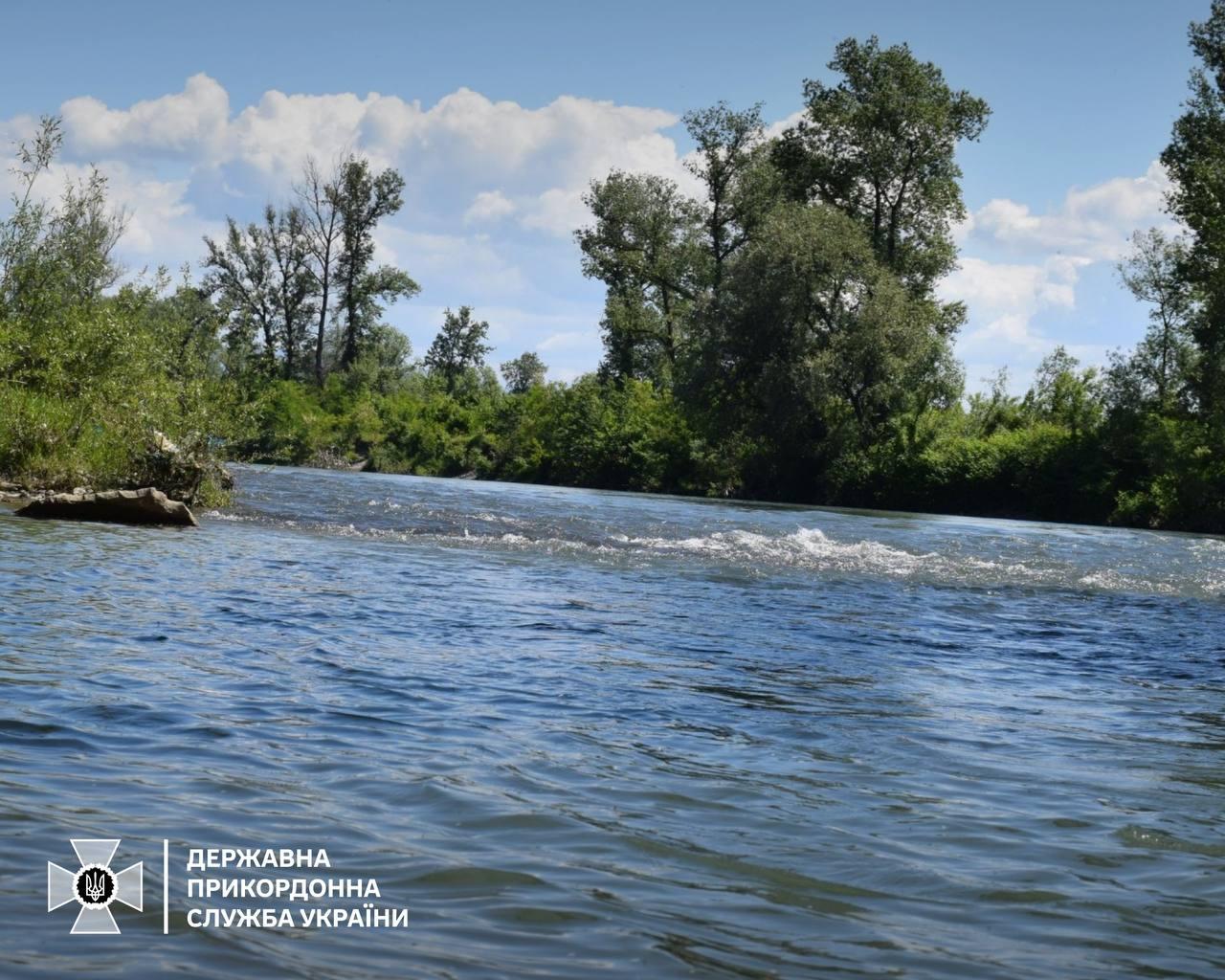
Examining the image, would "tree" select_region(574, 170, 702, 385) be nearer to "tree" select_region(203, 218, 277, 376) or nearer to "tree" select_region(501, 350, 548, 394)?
"tree" select_region(203, 218, 277, 376)

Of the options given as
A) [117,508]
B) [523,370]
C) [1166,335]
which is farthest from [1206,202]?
[523,370]

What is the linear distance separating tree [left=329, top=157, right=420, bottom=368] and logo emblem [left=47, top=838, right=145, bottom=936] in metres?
71.2

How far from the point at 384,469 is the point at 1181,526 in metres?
40.8

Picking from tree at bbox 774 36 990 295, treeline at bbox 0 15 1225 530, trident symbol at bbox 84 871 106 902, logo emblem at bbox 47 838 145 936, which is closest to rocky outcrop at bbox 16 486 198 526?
treeline at bbox 0 15 1225 530

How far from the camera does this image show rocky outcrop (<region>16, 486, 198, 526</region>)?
18766mm

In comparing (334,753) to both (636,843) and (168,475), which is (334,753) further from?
(168,475)

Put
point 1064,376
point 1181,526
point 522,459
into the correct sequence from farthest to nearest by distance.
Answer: point 522,459 < point 1064,376 < point 1181,526

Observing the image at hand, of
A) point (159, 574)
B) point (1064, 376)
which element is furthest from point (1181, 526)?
point (159, 574)

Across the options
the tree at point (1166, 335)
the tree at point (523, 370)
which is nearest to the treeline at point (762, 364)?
the tree at point (1166, 335)

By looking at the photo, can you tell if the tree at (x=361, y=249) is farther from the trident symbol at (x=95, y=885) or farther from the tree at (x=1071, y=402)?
the trident symbol at (x=95, y=885)

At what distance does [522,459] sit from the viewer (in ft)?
210

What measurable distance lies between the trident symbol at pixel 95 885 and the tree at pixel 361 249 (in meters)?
71.4

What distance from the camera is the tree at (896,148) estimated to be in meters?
51.8

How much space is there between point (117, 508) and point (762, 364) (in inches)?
1287
